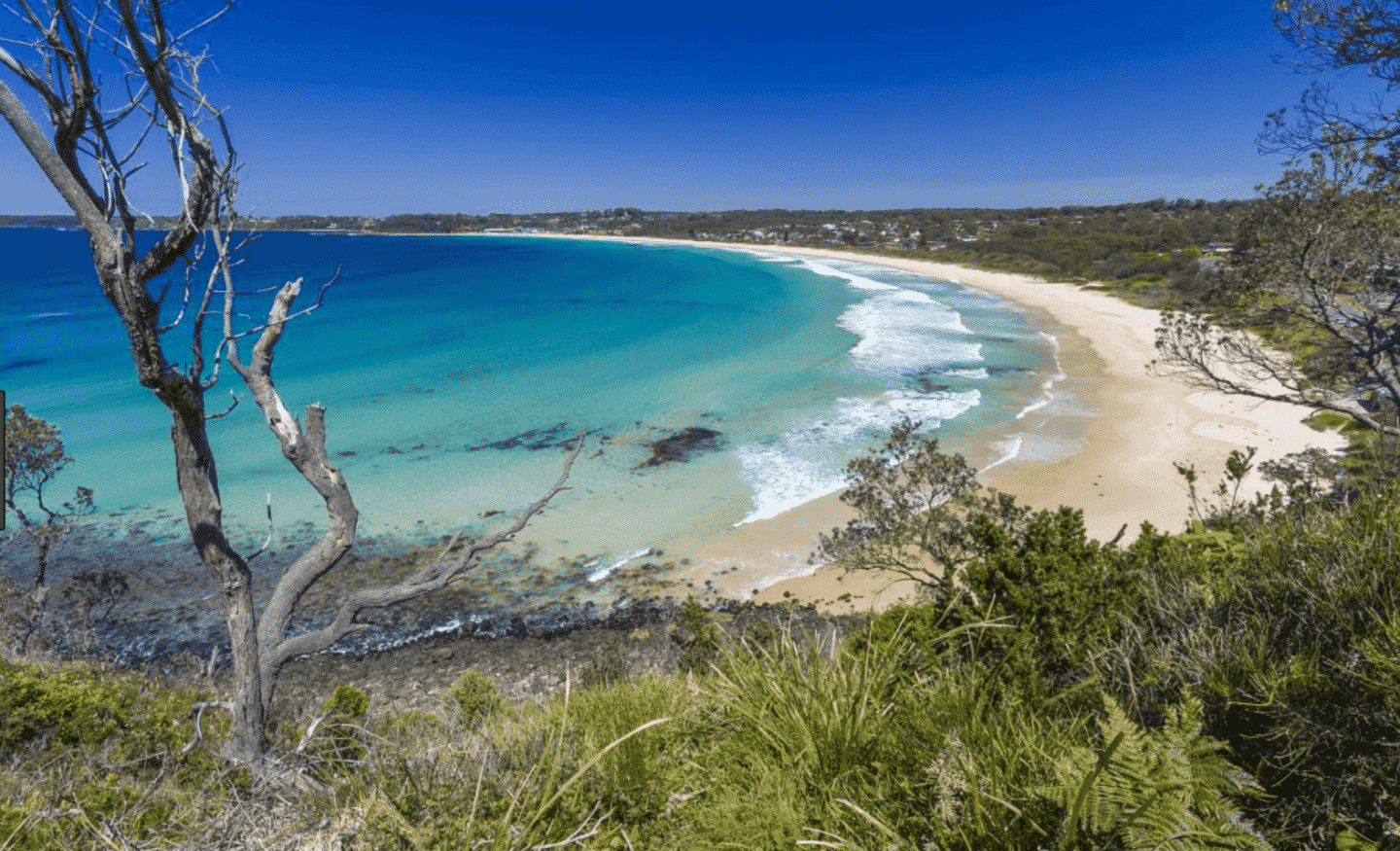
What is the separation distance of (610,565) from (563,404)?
14.3m

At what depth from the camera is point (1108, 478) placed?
1775 centimetres

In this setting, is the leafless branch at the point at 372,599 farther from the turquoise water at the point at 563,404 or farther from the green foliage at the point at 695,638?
the turquoise water at the point at 563,404

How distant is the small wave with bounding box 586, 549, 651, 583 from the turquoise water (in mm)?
48

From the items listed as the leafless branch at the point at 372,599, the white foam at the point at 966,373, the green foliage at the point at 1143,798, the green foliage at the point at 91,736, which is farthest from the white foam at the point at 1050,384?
the green foliage at the point at 91,736

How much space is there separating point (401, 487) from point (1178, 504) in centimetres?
1980

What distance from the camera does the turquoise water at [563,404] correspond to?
17.6 meters

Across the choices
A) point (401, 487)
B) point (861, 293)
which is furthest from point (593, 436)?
point (861, 293)

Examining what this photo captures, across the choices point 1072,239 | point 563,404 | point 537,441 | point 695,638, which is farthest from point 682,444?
point 1072,239

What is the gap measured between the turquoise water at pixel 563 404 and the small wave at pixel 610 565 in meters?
0.05

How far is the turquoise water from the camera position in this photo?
57.8 feet

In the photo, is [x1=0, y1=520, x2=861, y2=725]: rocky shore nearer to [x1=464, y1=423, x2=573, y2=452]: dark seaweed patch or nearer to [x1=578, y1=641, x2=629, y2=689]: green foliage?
[x1=578, y1=641, x2=629, y2=689]: green foliage

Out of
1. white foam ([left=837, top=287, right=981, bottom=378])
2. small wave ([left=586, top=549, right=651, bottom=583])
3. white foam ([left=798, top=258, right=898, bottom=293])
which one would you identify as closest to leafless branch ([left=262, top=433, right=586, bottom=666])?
small wave ([left=586, top=549, right=651, bottom=583])

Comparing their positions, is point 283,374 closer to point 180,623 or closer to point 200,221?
point 180,623

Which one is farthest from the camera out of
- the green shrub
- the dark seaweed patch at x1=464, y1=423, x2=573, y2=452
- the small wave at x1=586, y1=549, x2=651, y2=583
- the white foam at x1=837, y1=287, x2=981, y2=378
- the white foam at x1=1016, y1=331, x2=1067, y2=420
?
the white foam at x1=837, y1=287, x2=981, y2=378
